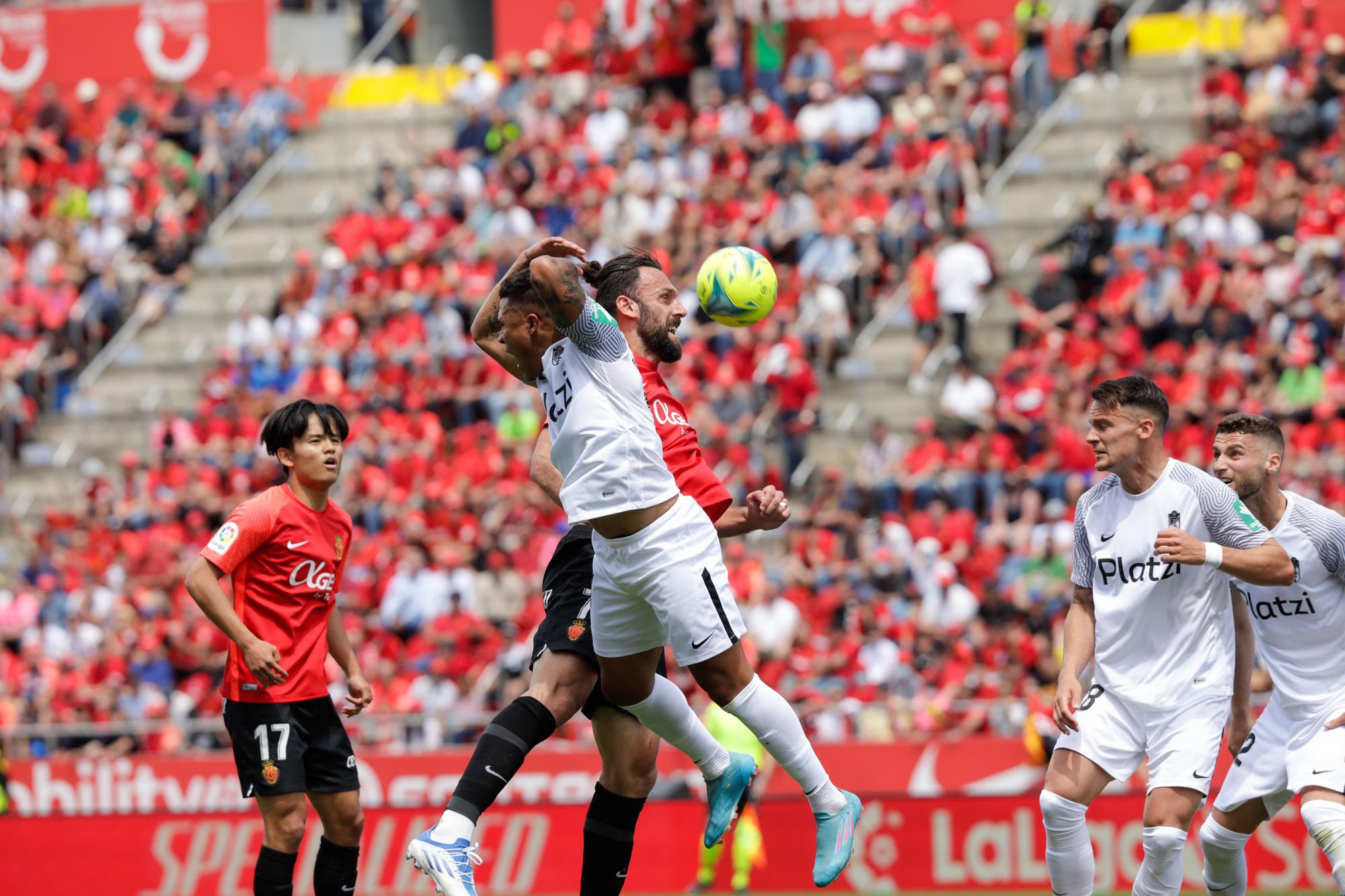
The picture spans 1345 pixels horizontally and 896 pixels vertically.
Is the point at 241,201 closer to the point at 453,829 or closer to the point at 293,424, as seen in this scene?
the point at 293,424

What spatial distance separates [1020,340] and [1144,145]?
3.05 meters

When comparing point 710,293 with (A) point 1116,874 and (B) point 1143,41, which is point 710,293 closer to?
(A) point 1116,874

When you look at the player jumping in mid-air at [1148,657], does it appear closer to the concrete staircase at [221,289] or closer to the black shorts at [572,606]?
the black shorts at [572,606]

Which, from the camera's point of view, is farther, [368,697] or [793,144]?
[793,144]

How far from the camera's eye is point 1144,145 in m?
20.6

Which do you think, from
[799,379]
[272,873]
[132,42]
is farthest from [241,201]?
[272,873]

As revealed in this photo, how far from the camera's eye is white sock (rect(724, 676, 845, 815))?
23.9 ft

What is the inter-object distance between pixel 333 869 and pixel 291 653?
3.37 ft

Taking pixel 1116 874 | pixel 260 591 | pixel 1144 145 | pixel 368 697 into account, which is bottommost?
Result: pixel 1116 874

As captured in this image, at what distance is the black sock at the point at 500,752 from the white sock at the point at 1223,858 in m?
3.12

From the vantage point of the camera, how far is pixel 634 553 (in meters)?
7.04

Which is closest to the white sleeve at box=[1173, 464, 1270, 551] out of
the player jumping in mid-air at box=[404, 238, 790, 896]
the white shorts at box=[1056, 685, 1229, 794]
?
the white shorts at box=[1056, 685, 1229, 794]

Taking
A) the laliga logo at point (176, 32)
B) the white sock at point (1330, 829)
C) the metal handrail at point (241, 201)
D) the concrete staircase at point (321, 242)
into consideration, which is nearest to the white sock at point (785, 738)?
the white sock at point (1330, 829)

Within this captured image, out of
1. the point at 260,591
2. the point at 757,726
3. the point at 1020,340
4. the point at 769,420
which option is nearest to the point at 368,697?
the point at 260,591
